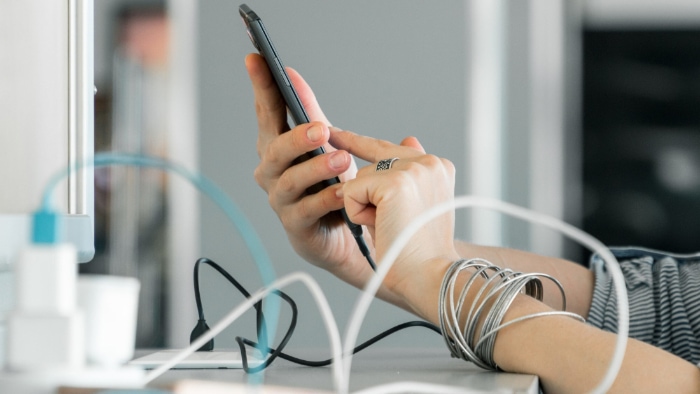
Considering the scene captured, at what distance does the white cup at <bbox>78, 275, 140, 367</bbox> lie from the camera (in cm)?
26

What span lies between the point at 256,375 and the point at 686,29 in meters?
2.41

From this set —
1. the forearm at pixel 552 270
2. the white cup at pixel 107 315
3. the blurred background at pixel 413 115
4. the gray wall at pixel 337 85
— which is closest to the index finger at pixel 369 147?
the forearm at pixel 552 270

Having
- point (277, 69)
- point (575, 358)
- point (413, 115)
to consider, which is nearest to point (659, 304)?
point (575, 358)

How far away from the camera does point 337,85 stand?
2109 millimetres

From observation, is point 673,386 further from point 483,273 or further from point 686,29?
point 686,29

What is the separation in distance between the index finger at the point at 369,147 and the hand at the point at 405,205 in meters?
0.04

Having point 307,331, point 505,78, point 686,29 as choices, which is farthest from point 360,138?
point 686,29

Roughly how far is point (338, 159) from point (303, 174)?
2.1 inches

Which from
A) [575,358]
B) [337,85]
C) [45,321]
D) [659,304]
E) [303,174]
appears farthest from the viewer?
[337,85]

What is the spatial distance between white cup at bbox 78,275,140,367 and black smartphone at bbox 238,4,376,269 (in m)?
0.41

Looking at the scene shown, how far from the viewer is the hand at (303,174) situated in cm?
68

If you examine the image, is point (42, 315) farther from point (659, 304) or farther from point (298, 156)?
point (659, 304)

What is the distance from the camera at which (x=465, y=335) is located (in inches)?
19.6

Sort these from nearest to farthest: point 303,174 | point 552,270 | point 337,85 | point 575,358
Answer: point 575,358 < point 303,174 < point 552,270 < point 337,85
